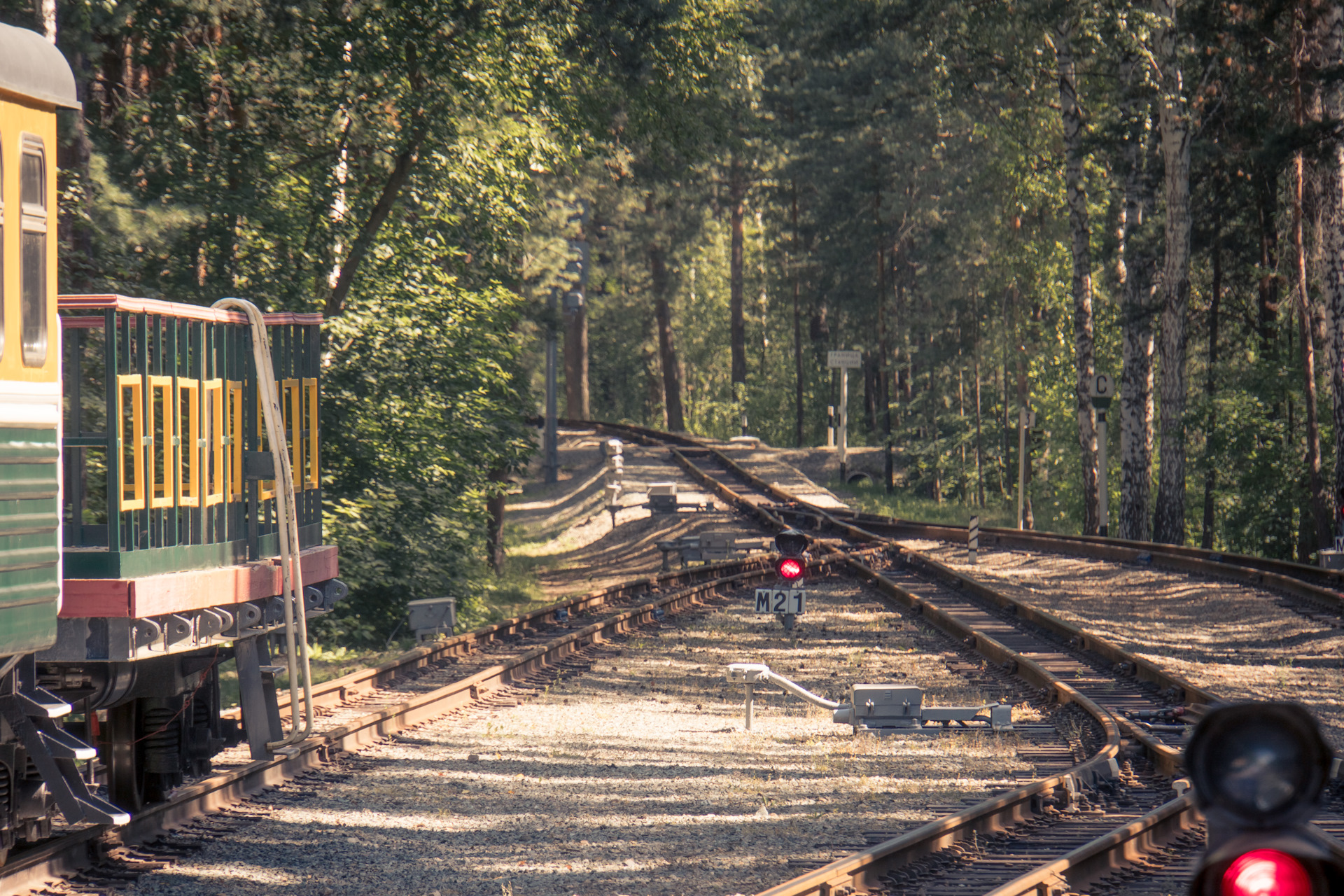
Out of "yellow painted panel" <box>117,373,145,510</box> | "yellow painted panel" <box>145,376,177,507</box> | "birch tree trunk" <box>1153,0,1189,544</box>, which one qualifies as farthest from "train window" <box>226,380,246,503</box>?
"birch tree trunk" <box>1153,0,1189,544</box>

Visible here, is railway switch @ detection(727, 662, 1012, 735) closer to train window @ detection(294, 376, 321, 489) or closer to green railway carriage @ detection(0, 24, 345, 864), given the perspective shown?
train window @ detection(294, 376, 321, 489)

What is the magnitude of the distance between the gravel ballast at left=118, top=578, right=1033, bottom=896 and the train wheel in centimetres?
66

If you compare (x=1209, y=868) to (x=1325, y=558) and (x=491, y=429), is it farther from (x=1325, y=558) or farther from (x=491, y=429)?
(x=491, y=429)

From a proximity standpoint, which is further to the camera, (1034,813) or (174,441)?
(1034,813)

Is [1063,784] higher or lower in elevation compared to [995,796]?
higher

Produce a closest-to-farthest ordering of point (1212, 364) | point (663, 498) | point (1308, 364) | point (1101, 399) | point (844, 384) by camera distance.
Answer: point (1308, 364), point (1101, 399), point (663, 498), point (1212, 364), point (844, 384)

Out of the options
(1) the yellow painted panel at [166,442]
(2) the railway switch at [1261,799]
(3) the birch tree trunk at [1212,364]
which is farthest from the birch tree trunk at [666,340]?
(2) the railway switch at [1261,799]

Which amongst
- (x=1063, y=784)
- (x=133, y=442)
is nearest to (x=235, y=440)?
(x=133, y=442)

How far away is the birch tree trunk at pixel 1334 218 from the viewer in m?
22.4

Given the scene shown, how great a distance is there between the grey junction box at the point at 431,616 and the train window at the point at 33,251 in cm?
996

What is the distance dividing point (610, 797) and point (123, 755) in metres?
3.23

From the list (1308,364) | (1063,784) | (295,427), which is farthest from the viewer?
(1308,364)

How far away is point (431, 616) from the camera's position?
52.5ft

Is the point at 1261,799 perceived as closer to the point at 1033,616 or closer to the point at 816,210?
the point at 1033,616
